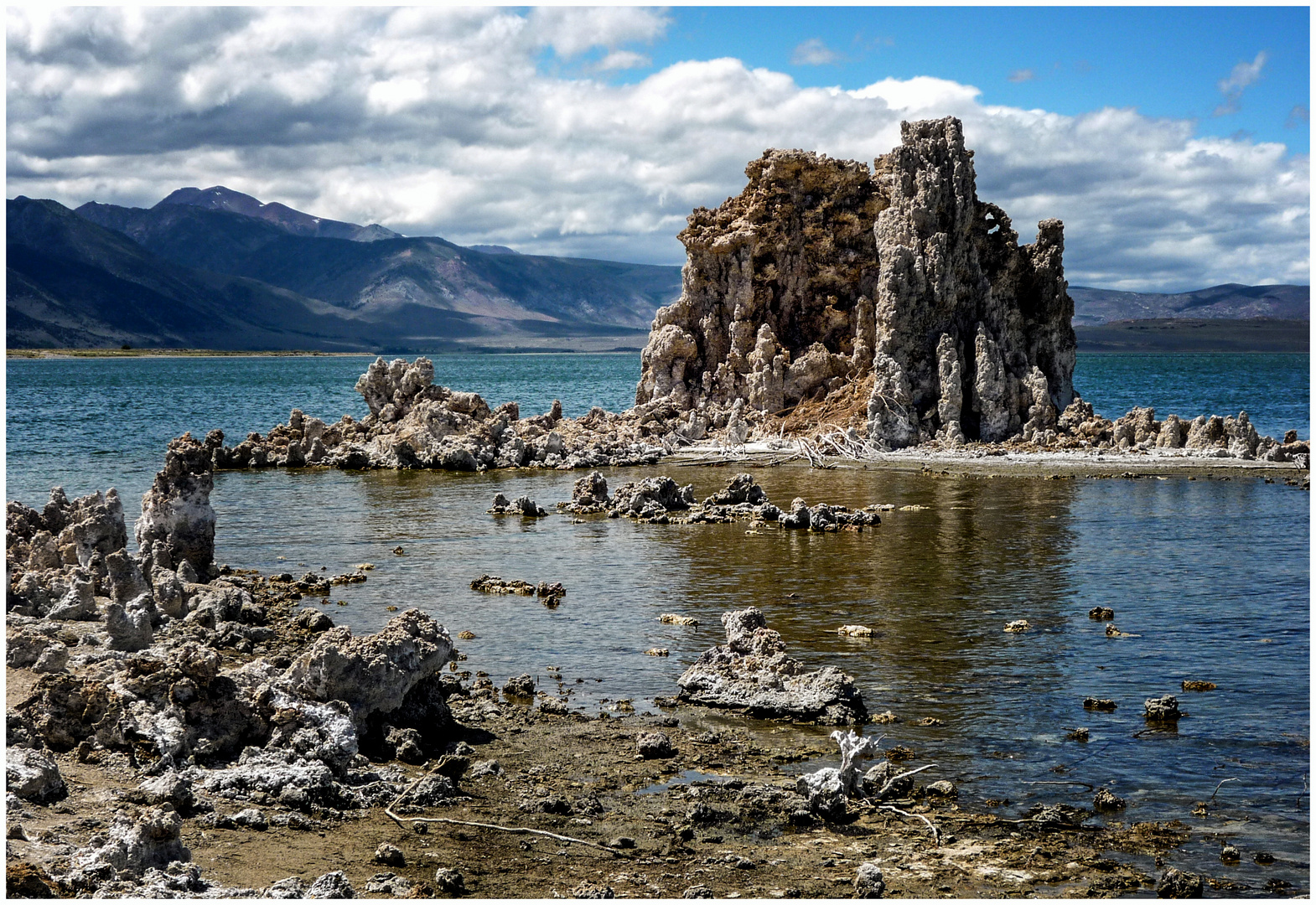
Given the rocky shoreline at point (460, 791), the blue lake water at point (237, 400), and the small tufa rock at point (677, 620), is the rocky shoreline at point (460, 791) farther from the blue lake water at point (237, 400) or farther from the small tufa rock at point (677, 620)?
the blue lake water at point (237, 400)

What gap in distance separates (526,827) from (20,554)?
13908mm

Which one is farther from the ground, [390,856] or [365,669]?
[365,669]

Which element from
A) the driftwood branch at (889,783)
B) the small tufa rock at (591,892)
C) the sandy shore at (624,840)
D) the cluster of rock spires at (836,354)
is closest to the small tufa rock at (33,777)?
the sandy shore at (624,840)

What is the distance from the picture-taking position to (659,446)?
5016cm

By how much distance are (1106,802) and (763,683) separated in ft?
15.1

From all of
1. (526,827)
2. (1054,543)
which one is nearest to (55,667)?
(526,827)

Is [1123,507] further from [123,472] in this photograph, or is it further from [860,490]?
[123,472]

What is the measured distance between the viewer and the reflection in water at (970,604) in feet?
43.9

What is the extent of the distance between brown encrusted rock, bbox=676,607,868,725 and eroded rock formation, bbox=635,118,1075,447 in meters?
32.2

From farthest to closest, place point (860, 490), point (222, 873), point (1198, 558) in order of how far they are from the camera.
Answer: point (860, 490)
point (1198, 558)
point (222, 873)

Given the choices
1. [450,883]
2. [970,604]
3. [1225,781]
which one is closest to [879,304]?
[970,604]

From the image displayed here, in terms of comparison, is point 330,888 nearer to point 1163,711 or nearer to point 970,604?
point 1163,711

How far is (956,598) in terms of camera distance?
21.6 m

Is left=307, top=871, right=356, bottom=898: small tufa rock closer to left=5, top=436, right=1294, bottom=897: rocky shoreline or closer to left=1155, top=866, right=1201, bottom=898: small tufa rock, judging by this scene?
left=5, top=436, right=1294, bottom=897: rocky shoreline
